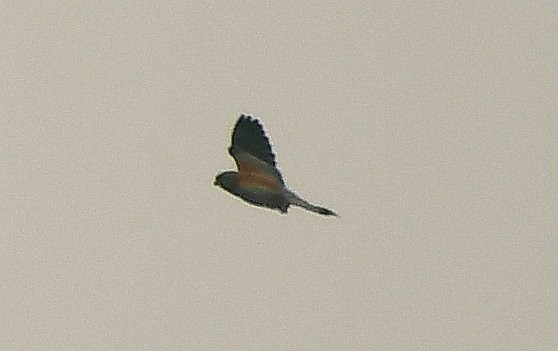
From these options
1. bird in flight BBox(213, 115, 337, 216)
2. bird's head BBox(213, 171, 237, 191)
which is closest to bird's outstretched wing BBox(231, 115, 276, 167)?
bird in flight BBox(213, 115, 337, 216)

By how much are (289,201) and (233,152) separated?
6.27ft

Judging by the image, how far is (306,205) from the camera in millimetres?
Answer: 14039

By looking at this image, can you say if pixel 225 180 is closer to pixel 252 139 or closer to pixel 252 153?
pixel 252 153

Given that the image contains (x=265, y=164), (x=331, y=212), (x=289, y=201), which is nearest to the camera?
(x=331, y=212)

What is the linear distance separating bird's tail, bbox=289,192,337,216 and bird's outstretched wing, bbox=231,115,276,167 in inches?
50.3

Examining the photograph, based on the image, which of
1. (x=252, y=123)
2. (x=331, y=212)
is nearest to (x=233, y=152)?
(x=252, y=123)

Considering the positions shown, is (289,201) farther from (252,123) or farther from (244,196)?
(252,123)

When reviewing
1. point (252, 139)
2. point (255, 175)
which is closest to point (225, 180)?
point (255, 175)

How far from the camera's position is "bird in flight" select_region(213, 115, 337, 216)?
14.5 meters

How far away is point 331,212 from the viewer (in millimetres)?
13070

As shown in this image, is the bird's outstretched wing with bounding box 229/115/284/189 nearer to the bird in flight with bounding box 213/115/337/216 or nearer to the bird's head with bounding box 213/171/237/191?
the bird in flight with bounding box 213/115/337/216

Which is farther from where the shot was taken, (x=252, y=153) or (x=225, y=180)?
(x=252, y=153)

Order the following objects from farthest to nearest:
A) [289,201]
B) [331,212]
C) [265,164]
A: 1. [265,164]
2. [289,201]
3. [331,212]

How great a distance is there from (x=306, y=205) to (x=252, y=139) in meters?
2.27
